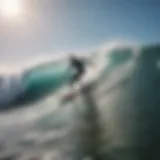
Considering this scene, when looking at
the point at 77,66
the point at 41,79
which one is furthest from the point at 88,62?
the point at 41,79

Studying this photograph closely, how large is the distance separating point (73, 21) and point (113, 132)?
16.0 inches

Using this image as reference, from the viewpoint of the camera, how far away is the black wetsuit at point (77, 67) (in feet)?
4.05

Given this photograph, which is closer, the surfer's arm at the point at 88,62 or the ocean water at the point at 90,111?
the ocean water at the point at 90,111

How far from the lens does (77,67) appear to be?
1253 millimetres

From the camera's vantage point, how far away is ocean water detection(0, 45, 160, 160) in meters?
1.15

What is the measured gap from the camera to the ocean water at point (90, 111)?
1.15 metres

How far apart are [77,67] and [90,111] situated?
16 centimetres

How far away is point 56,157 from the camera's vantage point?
3.73 ft

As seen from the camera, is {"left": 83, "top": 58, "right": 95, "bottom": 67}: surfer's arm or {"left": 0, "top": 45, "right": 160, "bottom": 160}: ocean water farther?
→ {"left": 83, "top": 58, "right": 95, "bottom": 67}: surfer's arm

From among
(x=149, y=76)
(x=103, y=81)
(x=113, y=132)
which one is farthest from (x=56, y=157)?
(x=149, y=76)

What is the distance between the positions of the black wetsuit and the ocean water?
2cm

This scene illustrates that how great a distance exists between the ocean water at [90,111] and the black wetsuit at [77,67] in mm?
20

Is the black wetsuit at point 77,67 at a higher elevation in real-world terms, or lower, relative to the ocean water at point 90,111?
higher

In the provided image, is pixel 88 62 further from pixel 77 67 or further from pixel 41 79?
pixel 41 79
